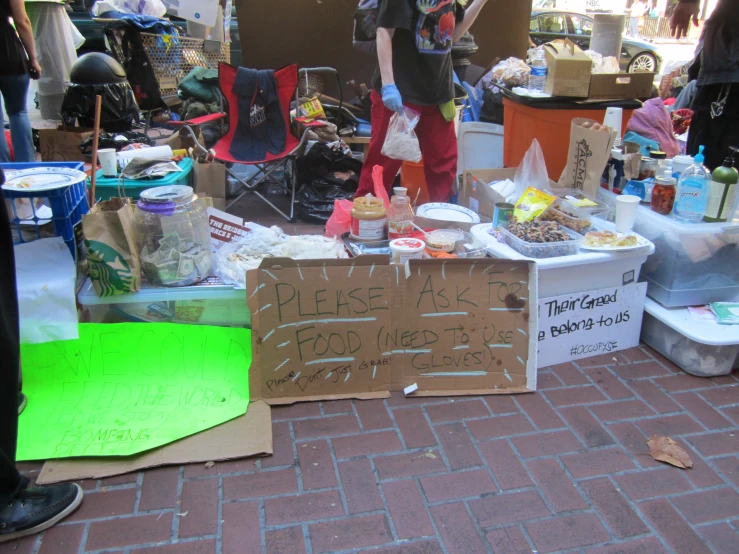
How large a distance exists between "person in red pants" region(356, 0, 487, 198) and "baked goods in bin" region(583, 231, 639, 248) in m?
1.32

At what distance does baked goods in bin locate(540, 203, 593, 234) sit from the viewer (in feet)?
9.59

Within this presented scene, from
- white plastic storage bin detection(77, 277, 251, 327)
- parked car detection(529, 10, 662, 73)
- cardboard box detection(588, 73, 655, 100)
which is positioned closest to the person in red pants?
cardboard box detection(588, 73, 655, 100)

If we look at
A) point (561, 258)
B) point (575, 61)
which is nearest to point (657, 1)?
point (575, 61)

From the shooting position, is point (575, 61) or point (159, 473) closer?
point (159, 473)

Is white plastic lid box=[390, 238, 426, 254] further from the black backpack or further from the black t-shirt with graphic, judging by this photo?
the black backpack

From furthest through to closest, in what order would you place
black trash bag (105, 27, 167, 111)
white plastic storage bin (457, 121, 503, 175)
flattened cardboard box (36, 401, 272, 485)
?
black trash bag (105, 27, 167, 111), white plastic storage bin (457, 121, 503, 175), flattened cardboard box (36, 401, 272, 485)

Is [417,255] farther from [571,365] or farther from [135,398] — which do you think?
[135,398]

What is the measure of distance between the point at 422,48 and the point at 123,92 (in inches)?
121

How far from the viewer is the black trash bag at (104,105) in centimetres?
493

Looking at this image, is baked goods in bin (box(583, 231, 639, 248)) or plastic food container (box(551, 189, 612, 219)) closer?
baked goods in bin (box(583, 231, 639, 248))

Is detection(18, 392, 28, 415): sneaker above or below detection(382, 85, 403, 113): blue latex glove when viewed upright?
below

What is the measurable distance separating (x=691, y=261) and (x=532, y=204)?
2.72 feet

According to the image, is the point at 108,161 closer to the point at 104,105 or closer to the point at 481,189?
the point at 104,105

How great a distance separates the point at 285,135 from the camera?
190 inches
